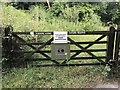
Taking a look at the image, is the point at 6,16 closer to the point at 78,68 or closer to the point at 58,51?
the point at 58,51

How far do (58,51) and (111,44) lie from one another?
0.57 metres

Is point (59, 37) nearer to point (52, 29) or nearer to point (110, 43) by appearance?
point (52, 29)

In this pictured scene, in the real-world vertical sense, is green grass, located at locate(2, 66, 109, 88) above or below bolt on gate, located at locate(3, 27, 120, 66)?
below

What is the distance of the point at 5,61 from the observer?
2.84m

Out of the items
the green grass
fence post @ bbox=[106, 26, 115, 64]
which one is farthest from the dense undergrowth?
fence post @ bbox=[106, 26, 115, 64]

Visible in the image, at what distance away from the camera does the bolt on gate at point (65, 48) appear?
9.14 feet

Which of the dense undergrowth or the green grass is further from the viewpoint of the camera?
the green grass

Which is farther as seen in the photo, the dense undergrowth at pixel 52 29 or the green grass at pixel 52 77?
the green grass at pixel 52 77

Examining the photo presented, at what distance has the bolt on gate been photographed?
2785 millimetres

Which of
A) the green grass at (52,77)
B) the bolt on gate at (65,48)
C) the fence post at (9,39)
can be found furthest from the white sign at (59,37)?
the fence post at (9,39)

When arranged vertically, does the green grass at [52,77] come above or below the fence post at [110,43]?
below

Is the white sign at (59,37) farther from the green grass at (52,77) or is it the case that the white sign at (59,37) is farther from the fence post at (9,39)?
the fence post at (9,39)

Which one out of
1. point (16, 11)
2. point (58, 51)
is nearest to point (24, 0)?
point (16, 11)

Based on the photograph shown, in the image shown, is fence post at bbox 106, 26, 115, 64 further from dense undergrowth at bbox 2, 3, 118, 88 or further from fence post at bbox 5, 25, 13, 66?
fence post at bbox 5, 25, 13, 66
